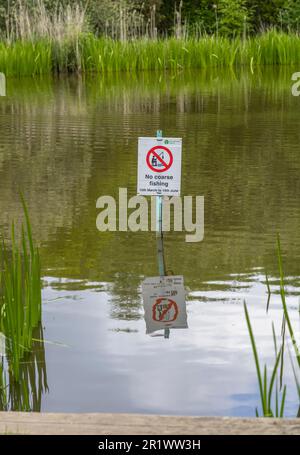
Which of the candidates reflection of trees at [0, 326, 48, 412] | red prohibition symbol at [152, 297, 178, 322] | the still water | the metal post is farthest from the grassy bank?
reflection of trees at [0, 326, 48, 412]

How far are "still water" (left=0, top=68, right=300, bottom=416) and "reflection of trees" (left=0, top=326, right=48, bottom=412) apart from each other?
12 millimetres

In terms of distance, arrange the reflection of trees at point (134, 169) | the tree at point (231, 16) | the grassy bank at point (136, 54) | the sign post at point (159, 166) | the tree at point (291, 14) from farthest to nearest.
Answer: the tree at point (291, 14), the tree at point (231, 16), the grassy bank at point (136, 54), the reflection of trees at point (134, 169), the sign post at point (159, 166)

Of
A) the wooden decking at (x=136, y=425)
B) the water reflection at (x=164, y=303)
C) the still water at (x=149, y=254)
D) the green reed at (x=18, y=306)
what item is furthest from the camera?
the water reflection at (x=164, y=303)

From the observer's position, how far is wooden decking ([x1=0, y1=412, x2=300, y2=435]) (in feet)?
9.39

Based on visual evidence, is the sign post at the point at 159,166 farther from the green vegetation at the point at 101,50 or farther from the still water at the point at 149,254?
the green vegetation at the point at 101,50

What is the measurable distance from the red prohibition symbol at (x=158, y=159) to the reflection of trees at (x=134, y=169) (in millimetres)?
591

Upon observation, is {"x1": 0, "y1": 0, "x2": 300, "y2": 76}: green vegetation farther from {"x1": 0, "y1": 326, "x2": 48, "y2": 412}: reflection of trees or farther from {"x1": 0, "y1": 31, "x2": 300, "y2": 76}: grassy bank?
{"x1": 0, "y1": 326, "x2": 48, "y2": 412}: reflection of trees

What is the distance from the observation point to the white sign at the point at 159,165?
207 inches

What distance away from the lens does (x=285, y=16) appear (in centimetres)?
2752

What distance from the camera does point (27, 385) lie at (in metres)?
4.08

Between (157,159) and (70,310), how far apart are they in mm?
876

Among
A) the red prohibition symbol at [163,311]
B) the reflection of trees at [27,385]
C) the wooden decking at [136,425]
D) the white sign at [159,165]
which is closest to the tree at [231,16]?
the white sign at [159,165]

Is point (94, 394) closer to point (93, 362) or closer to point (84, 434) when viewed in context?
point (93, 362)

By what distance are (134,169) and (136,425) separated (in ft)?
20.0
